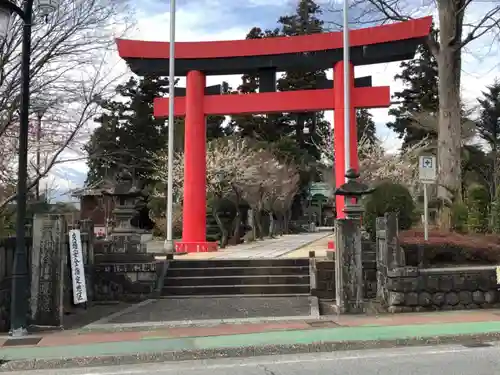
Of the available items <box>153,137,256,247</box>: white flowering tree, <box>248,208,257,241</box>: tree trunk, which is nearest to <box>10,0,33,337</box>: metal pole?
<box>248,208,257,241</box>: tree trunk

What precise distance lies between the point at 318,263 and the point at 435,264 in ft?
9.02

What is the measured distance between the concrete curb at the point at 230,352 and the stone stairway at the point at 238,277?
4965 millimetres

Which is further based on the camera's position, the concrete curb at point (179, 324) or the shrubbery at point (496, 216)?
the shrubbery at point (496, 216)

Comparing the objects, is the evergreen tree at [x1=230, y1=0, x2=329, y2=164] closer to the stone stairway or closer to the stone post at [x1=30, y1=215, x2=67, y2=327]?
the stone stairway

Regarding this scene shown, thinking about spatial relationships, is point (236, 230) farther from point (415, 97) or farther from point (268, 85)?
point (415, 97)

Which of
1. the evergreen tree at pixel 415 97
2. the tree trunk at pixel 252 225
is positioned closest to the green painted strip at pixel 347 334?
the tree trunk at pixel 252 225

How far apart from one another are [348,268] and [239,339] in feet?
11.5

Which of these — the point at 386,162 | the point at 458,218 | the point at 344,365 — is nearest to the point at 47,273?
the point at 344,365

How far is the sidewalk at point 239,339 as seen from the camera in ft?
24.3

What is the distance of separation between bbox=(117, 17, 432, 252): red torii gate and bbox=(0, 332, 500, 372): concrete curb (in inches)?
385

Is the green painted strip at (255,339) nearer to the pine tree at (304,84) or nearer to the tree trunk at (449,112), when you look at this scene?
the tree trunk at (449,112)

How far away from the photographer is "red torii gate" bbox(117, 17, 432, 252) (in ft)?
61.4

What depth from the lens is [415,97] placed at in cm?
4975

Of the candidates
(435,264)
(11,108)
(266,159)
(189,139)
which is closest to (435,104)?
(266,159)
